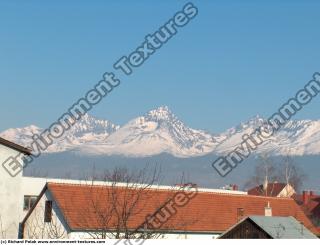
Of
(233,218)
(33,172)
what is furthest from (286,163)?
(233,218)

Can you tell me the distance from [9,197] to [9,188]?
455 mm

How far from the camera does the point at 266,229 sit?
31953mm

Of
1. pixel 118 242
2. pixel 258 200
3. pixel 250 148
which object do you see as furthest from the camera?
pixel 258 200

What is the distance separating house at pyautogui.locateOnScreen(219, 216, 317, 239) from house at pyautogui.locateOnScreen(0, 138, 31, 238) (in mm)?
10986

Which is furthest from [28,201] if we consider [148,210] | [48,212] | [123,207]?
[123,207]

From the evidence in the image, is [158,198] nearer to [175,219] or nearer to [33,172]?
[175,219]

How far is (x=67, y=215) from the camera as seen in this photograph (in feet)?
119

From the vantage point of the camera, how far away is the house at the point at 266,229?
31.4 m

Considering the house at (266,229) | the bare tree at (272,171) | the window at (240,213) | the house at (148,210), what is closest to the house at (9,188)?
the house at (148,210)

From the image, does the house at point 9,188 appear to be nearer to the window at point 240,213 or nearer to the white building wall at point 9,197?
the white building wall at point 9,197

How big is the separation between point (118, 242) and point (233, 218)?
30.1 meters

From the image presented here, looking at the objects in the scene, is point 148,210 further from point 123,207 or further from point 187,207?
point 123,207

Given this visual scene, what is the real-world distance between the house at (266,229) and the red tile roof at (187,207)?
10.4 feet

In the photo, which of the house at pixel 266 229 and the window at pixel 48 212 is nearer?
the house at pixel 266 229
